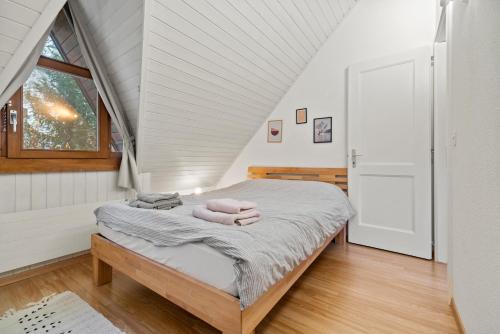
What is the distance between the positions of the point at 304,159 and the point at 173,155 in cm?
171

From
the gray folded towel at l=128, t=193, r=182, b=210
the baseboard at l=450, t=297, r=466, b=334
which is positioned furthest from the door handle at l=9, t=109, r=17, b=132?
the baseboard at l=450, t=297, r=466, b=334

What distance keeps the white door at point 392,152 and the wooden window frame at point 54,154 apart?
2.68 meters

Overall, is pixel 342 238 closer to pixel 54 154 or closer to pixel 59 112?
pixel 54 154

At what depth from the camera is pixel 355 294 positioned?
166 centimetres

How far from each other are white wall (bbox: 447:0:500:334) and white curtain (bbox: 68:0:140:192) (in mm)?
2688

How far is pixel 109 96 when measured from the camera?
232cm

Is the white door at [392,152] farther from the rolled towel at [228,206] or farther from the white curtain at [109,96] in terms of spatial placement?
the white curtain at [109,96]

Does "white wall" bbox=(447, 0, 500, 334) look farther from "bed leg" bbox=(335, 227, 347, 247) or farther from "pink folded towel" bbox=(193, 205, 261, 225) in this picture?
"bed leg" bbox=(335, 227, 347, 247)

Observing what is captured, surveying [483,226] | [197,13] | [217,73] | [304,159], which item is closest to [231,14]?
[197,13]

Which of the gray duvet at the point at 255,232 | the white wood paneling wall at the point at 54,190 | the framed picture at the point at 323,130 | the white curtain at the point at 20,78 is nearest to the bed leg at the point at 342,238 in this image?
the gray duvet at the point at 255,232

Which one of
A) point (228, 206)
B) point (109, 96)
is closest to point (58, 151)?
point (109, 96)

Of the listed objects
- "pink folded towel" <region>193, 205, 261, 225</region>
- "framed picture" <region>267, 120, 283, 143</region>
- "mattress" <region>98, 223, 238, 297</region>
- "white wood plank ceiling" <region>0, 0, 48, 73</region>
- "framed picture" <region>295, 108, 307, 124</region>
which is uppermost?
"white wood plank ceiling" <region>0, 0, 48, 73</region>

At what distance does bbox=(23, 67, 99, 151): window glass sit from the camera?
2023 millimetres

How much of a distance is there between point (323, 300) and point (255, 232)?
2.53 feet
